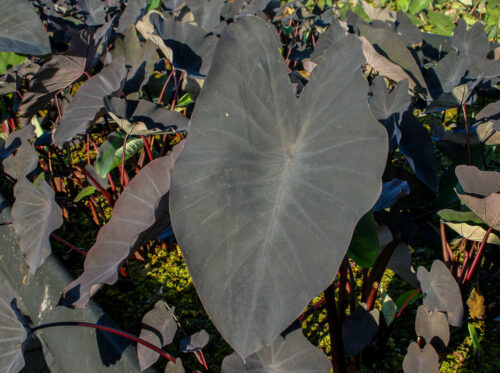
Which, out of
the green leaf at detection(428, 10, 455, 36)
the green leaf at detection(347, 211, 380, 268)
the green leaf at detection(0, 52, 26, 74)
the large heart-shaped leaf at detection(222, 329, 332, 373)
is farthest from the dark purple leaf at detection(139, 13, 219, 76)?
the green leaf at detection(428, 10, 455, 36)

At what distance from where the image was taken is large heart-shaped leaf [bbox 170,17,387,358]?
66cm

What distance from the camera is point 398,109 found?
3.74ft

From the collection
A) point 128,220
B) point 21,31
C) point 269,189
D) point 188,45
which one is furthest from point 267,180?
point 21,31

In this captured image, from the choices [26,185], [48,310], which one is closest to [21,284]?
[48,310]

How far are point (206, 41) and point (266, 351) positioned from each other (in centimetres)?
90

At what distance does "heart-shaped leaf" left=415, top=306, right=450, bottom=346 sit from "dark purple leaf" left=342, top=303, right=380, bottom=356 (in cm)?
9

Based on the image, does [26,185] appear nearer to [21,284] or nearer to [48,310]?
[48,310]

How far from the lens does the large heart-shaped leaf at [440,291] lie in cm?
95

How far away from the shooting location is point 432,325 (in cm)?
94

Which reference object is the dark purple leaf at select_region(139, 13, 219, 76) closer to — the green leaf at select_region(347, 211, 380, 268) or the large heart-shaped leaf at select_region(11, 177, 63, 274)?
the large heart-shaped leaf at select_region(11, 177, 63, 274)

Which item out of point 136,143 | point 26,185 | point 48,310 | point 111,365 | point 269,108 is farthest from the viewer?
point 136,143

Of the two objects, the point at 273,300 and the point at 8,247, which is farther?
the point at 8,247

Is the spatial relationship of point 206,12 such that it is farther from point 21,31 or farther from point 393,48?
point 393,48

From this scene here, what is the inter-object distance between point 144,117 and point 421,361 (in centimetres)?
76
